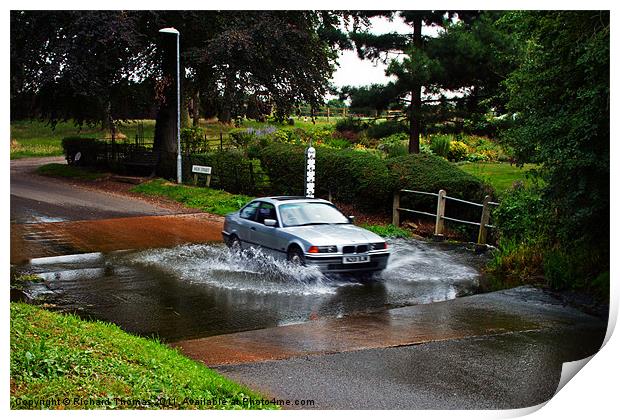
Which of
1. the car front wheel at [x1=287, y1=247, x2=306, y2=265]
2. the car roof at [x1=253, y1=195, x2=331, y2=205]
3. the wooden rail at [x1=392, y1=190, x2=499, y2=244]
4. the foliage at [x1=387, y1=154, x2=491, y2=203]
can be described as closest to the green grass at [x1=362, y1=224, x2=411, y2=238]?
Answer: the wooden rail at [x1=392, y1=190, x2=499, y2=244]

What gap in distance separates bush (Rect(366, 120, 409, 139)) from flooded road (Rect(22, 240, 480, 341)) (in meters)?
4.03

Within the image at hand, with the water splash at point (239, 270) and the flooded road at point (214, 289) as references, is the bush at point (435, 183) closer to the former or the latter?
the flooded road at point (214, 289)

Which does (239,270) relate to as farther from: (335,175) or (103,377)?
(103,377)

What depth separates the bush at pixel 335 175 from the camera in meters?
13.4

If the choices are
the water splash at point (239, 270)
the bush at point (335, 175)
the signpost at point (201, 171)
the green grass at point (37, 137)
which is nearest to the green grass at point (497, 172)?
the bush at point (335, 175)

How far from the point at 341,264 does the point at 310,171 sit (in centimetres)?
282

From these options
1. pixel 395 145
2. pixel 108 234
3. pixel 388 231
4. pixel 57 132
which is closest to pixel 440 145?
pixel 395 145

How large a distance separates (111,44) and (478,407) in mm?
7592

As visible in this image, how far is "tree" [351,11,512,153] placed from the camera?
14.8m

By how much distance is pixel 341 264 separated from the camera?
439 inches

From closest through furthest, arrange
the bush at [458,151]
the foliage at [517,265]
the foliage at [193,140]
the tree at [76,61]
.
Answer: the tree at [76,61] < the foliage at [517,265] < the foliage at [193,140] < the bush at [458,151]

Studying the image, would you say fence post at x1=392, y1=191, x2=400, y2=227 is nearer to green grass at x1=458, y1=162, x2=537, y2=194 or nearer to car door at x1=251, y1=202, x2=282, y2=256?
green grass at x1=458, y1=162, x2=537, y2=194

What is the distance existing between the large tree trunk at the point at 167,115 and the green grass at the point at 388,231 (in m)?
3.25

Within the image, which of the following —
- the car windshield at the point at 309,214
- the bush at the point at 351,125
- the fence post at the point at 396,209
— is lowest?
the fence post at the point at 396,209
